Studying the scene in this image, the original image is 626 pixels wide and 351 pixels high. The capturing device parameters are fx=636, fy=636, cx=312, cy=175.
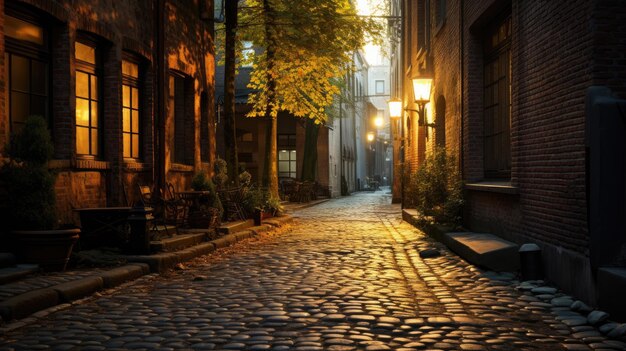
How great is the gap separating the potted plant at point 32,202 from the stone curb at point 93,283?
64 centimetres

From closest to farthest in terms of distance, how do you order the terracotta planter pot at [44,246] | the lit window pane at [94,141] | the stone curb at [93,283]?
1. the stone curb at [93,283]
2. the terracotta planter pot at [44,246]
3. the lit window pane at [94,141]

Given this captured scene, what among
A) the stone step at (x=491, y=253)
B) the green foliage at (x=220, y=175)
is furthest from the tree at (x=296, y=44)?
the stone step at (x=491, y=253)

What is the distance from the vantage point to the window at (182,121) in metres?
14.2

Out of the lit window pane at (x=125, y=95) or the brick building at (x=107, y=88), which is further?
the lit window pane at (x=125, y=95)

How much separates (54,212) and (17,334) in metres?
2.94

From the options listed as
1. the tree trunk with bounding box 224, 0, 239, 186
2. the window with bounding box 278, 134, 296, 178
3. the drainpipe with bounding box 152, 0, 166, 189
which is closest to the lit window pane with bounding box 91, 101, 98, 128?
the drainpipe with bounding box 152, 0, 166, 189

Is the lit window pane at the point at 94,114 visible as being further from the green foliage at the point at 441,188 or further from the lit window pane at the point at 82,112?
the green foliage at the point at 441,188

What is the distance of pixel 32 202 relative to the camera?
291 inches

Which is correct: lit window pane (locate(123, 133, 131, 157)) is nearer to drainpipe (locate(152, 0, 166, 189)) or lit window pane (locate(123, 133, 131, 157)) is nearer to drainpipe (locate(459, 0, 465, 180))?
drainpipe (locate(152, 0, 166, 189))

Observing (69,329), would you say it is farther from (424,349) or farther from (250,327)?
(424,349)

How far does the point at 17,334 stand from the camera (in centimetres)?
493

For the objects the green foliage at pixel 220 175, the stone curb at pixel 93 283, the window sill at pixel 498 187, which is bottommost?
the stone curb at pixel 93 283

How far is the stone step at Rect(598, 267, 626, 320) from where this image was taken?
193 inches

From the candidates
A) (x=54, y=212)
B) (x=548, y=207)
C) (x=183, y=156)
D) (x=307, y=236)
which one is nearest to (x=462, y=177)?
(x=307, y=236)
